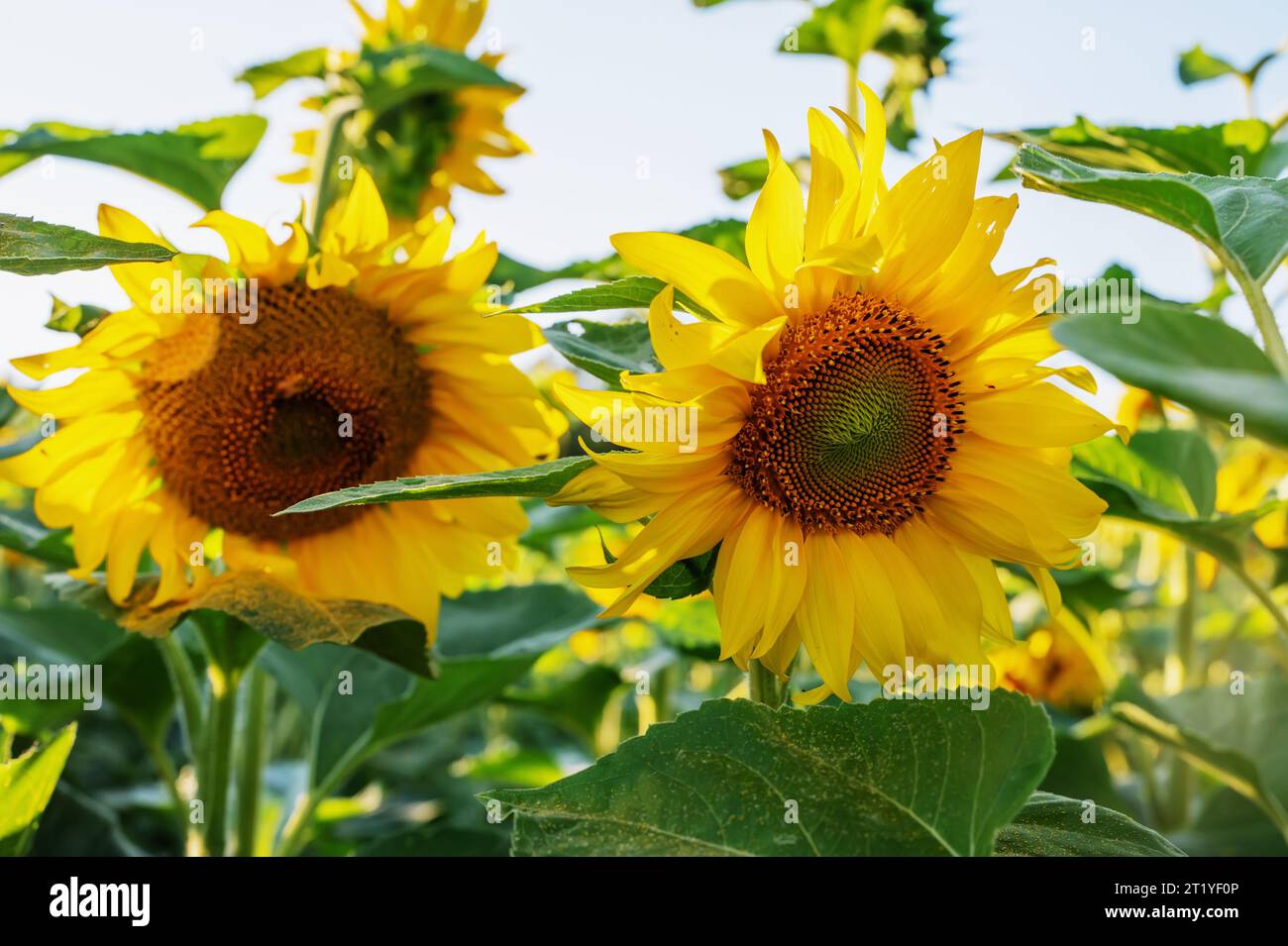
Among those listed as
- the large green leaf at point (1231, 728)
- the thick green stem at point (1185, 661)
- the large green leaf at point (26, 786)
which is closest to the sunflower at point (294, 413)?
the large green leaf at point (26, 786)

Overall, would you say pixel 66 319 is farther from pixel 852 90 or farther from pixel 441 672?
pixel 852 90

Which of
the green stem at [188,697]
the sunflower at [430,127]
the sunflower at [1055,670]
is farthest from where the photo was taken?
the sunflower at [1055,670]

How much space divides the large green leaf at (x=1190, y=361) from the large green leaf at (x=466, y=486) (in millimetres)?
366

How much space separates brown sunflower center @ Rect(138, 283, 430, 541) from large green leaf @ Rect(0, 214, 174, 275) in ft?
1.24

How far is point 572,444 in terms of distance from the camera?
1244 millimetres

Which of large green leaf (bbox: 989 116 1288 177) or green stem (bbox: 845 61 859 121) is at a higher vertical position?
green stem (bbox: 845 61 859 121)

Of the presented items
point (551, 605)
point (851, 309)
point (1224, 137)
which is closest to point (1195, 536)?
point (1224, 137)

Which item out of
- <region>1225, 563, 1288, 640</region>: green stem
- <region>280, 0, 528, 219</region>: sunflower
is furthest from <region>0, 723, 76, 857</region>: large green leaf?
<region>1225, 563, 1288, 640</region>: green stem

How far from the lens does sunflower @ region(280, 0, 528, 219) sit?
1.66 metres

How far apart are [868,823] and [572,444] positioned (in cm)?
61

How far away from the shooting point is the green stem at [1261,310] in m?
0.80

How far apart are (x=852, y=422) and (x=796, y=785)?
33 centimetres
